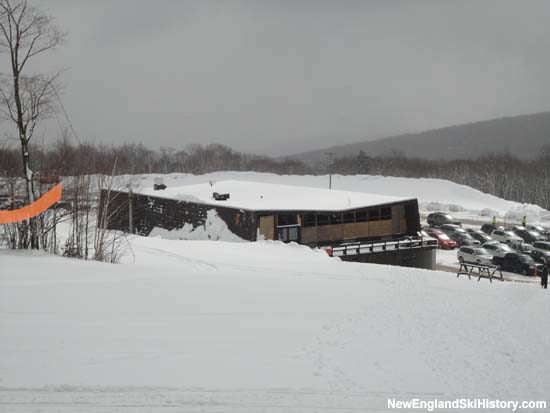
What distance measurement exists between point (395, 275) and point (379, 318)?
5.37 m

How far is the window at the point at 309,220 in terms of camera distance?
22141mm

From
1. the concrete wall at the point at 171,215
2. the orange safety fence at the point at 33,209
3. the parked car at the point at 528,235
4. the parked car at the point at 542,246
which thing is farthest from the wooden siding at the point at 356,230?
the orange safety fence at the point at 33,209

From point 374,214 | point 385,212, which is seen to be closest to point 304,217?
point 374,214

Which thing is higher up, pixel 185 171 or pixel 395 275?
pixel 185 171

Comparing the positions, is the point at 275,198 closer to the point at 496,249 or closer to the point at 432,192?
the point at 496,249

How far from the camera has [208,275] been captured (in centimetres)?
1277

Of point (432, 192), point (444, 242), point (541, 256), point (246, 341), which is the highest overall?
point (432, 192)

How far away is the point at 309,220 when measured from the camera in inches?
876

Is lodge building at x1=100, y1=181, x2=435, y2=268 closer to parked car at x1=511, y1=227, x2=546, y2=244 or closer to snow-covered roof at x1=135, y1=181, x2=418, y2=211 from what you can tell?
snow-covered roof at x1=135, y1=181, x2=418, y2=211

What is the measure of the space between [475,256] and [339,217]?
7119mm

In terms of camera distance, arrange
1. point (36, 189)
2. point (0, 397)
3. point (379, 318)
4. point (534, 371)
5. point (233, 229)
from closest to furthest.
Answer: point (0, 397) < point (534, 371) < point (379, 318) < point (36, 189) < point (233, 229)

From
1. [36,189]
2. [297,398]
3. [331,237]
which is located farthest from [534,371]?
[331,237]

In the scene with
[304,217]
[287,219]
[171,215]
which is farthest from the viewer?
[171,215]

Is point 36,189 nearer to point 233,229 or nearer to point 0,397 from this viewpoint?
point 0,397
